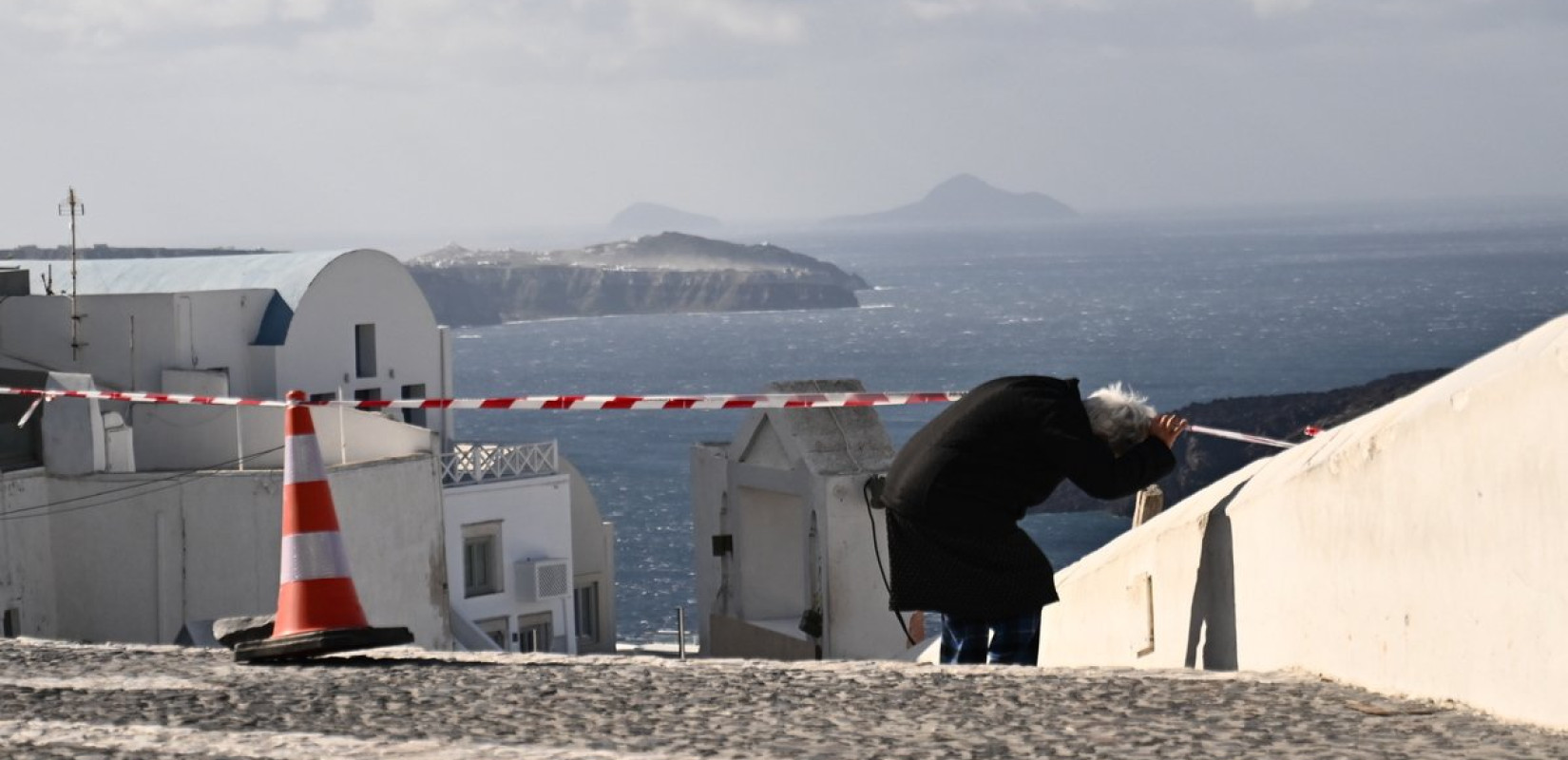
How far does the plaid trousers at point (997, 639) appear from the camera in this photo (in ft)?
24.2

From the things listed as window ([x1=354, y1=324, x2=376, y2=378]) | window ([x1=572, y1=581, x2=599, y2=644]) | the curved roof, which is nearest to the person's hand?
the curved roof

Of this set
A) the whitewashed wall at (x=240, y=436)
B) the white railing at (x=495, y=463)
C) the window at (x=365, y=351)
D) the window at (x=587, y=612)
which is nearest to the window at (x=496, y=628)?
the white railing at (x=495, y=463)

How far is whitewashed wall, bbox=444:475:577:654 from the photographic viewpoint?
36969 millimetres

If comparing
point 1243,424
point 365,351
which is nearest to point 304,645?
point 365,351

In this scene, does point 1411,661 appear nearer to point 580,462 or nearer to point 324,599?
point 324,599

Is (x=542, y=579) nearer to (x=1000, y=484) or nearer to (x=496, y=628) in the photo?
(x=496, y=628)

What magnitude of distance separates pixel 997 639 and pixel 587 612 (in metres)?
36.8

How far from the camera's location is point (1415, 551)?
19.3 ft

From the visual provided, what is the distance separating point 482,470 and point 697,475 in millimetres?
17175

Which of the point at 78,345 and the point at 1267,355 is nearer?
the point at 78,345

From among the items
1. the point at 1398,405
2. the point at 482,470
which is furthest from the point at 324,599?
the point at 482,470

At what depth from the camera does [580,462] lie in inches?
4390

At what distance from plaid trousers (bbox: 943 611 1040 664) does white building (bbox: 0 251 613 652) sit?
19633 mm

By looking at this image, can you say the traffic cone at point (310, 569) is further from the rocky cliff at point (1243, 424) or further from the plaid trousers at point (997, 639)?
the rocky cliff at point (1243, 424)
